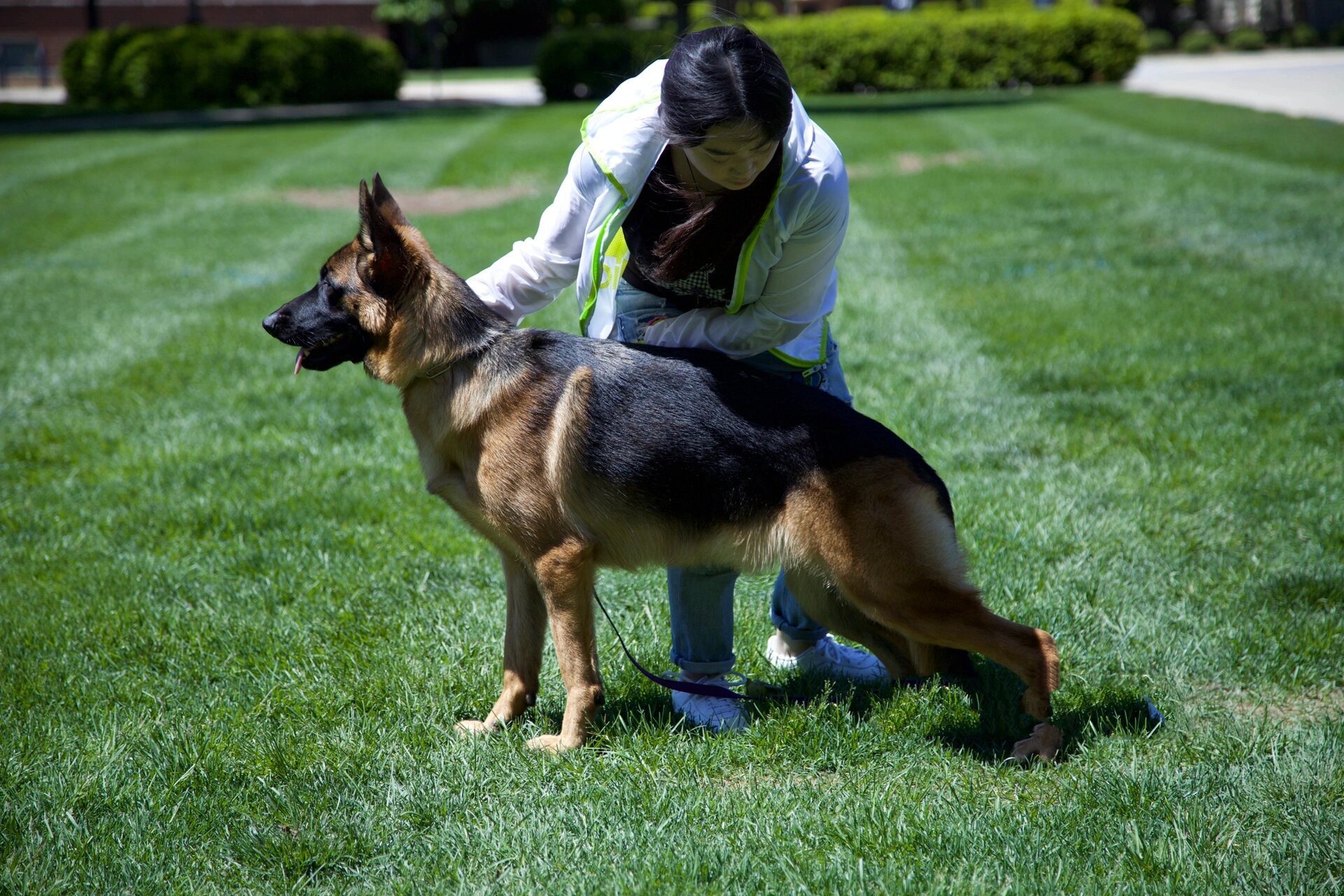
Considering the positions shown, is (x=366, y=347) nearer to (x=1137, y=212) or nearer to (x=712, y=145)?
(x=712, y=145)

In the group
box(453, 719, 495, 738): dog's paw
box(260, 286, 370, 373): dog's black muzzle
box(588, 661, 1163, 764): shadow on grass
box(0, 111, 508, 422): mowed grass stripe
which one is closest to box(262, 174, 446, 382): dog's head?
box(260, 286, 370, 373): dog's black muzzle

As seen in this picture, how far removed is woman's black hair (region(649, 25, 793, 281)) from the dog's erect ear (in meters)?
0.84

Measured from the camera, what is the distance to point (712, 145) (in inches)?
106

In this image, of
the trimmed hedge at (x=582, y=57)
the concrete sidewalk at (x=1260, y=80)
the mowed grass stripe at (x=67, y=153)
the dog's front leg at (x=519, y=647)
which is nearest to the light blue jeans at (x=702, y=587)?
the dog's front leg at (x=519, y=647)

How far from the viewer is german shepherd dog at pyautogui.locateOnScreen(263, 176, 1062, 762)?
295 cm

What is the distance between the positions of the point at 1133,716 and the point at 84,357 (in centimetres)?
745

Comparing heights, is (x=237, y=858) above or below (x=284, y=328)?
below

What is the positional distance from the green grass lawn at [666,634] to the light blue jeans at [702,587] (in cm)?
26

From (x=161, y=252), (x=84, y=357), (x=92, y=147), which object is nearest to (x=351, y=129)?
(x=92, y=147)

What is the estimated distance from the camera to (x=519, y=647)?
336cm

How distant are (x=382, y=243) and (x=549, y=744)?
1608 millimetres

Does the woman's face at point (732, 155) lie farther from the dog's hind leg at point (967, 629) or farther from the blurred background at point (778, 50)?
the blurred background at point (778, 50)

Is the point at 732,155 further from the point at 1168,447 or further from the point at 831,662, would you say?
the point at 1168,447

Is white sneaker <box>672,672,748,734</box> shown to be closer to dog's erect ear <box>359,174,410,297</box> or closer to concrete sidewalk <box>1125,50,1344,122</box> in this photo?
dog's erect ear <box>359,174,410,297</box>
